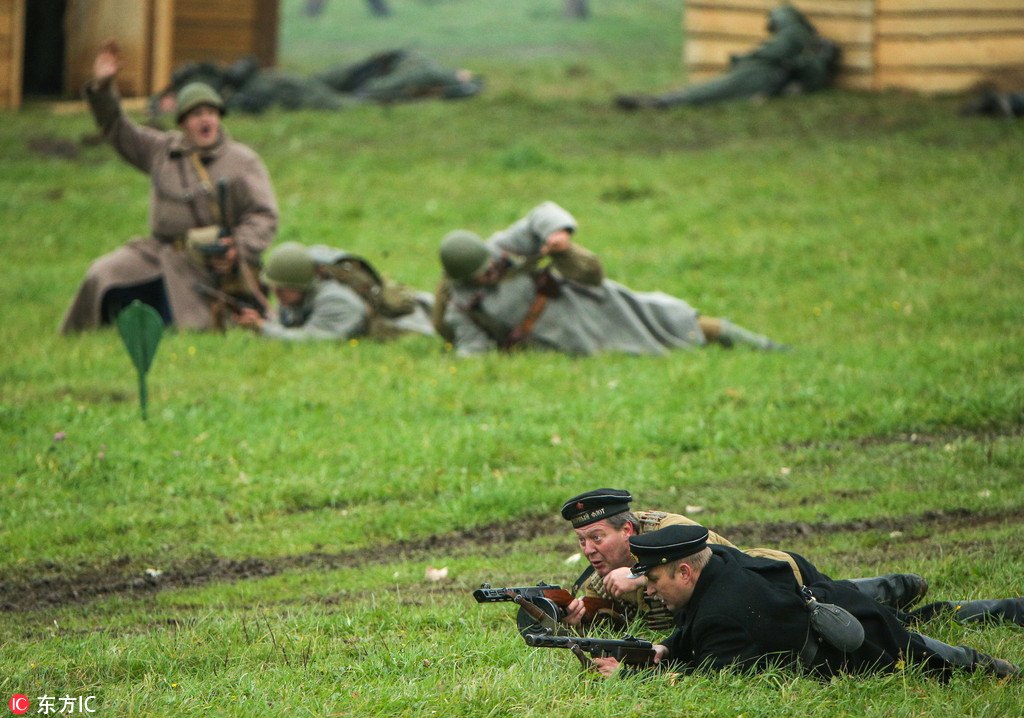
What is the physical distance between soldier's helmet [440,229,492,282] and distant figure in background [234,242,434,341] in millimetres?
1235

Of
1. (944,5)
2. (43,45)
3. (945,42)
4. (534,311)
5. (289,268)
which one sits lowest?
(534,311)

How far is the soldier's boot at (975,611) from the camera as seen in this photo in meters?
5.59

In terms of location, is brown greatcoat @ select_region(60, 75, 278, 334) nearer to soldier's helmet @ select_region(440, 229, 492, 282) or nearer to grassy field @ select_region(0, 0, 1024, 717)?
grassy field @ select_region(0, 0, 1024, 717)

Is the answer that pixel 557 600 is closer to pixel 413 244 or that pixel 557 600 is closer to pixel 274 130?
pixel 413 244

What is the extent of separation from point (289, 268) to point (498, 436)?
3.07 m

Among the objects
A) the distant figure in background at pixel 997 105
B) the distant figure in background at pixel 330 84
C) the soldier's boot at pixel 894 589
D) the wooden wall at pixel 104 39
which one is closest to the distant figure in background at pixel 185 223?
the soldier's boot at pixel 894 589

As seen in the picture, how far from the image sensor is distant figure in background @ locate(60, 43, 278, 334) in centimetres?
1149

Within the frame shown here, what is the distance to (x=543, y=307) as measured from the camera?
1044 cm

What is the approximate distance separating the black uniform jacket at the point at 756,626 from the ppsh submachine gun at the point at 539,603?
1.43 feet

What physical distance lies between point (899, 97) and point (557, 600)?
14408 millimetres

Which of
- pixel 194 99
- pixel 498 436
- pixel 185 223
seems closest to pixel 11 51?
pixel 194 99

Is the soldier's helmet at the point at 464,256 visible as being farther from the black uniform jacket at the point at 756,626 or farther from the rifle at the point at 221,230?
the black uniform jacket at the point at 756,626

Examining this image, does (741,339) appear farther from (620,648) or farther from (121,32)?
(121,32)

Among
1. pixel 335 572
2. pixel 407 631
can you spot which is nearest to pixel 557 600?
pixel 407 631
